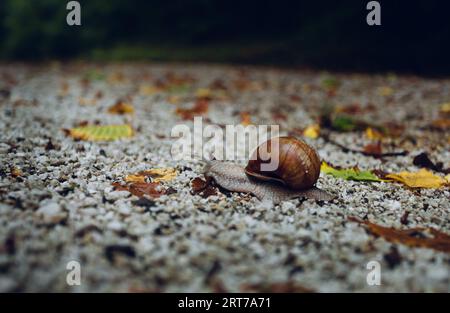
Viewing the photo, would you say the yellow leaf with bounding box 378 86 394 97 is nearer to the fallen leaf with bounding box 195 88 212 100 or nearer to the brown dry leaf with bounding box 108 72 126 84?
the fallen leaf with bounding box 195 88 212 100

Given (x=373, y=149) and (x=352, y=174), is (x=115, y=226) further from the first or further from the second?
(x=373, y=149)

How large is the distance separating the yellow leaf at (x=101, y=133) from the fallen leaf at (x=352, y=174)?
1.87 metres

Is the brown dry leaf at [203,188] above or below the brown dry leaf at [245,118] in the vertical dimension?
below

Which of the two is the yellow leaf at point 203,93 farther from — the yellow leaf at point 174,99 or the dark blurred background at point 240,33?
the dark blurred background at point 240,33

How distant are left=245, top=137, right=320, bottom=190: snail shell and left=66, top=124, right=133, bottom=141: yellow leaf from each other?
1643 mm

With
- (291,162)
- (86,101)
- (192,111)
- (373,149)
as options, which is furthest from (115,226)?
(86,101)

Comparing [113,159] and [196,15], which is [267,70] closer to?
[196,15]

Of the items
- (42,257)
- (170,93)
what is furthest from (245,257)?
(170,93)

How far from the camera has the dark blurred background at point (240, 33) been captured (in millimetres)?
8195

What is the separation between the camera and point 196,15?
10602 millimetres

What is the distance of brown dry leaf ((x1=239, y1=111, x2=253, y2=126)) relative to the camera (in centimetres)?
475

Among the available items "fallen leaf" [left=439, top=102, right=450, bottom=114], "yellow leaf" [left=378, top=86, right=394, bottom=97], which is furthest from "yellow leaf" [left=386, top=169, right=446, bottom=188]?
Answer: "yellow leaf" [left=378, top=86, right=394, bottom=97]

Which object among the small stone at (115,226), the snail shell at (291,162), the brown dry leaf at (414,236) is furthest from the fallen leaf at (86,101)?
the brown dry leaf at (414,236)

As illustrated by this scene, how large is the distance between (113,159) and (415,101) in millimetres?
4795
